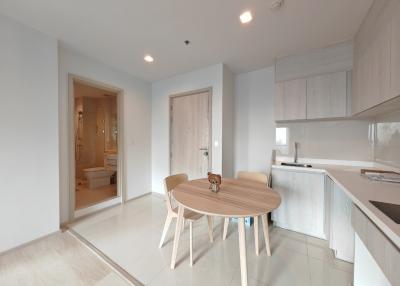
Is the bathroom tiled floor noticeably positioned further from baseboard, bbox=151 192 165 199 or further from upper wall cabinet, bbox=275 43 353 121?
upper wall cabinet, bbox=275 43 353 121

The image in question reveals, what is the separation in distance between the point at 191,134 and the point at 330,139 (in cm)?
216

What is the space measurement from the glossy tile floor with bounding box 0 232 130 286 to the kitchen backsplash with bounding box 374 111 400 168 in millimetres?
2861

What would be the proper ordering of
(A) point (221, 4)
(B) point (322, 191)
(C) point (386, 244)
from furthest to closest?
1. (B) point (322, 191)
2. (A) point (221, 4)
3. (C) point (386, 244)

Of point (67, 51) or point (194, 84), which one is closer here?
point (67, 51)

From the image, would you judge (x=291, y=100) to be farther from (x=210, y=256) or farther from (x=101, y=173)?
(x=101, y=173)

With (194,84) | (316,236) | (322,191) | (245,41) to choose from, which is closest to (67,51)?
(194,84)

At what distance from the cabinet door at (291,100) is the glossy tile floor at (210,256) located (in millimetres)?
1636

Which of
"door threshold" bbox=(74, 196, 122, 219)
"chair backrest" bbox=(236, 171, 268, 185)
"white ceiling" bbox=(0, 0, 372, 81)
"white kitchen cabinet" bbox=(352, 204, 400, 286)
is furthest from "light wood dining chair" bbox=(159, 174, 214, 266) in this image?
"white ceiling" bbox=(0, 0, 372, 81)

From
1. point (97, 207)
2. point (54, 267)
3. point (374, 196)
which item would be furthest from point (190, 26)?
point (97, 207)

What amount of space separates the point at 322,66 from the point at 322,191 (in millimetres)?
1649

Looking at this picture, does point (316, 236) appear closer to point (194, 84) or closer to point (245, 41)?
point (245, 41)

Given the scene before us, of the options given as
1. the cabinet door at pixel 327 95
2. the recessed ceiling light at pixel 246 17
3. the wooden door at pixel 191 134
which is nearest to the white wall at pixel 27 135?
the wooden door at pixel 191 134

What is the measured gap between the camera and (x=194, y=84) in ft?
9.64

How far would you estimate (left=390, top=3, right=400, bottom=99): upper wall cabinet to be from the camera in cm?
111
